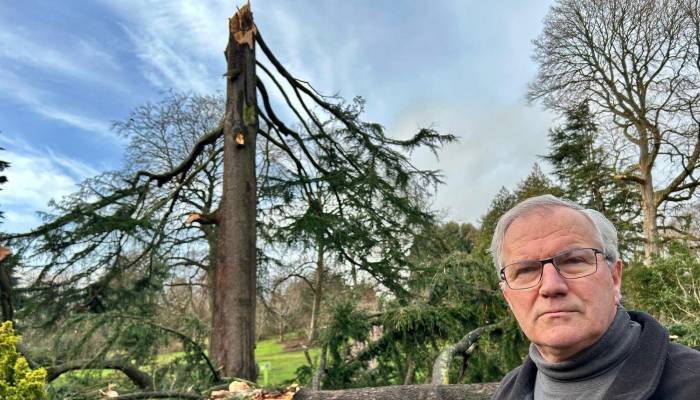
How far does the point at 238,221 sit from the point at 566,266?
177 inches

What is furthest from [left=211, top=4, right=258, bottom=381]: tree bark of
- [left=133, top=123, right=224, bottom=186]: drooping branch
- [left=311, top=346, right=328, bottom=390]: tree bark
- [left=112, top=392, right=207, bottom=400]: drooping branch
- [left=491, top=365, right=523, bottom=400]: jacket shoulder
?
[left=491, top=365, right=523, bottom=400]: jacket shoulder

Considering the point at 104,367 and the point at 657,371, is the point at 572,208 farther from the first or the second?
the point at 104,367

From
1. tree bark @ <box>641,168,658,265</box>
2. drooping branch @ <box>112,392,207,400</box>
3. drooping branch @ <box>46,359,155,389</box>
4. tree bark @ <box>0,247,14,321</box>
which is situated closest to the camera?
drooping branch @ <box>112,392,207,400</box>

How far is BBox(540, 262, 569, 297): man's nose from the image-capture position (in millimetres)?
1402

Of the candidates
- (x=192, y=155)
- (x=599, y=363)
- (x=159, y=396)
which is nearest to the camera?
(x=599, y=363)

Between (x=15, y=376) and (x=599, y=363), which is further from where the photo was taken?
(x=15, y=376)

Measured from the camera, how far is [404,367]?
455cm

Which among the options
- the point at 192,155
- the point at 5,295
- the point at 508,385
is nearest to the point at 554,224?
the point at 508,385

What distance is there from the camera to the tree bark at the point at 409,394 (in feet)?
9.11

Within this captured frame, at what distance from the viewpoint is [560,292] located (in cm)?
141

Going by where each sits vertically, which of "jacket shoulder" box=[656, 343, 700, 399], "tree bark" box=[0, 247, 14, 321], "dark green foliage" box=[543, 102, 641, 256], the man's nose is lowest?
"jacket shoulder" box=[656, 343, 700, 399]

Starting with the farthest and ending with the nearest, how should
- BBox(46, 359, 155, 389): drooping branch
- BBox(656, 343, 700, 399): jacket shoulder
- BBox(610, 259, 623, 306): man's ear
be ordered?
BBox(46, 359, 155, 389): drooping branch < BBox(610, 259, 623, 306): man's ear < BBox(656, 343, 700, 399): jacket shoulder

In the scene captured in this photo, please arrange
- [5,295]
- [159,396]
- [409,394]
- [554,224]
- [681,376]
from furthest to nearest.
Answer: [5,295] → [159,396] → [409,394] → [554,224] → [681,376]

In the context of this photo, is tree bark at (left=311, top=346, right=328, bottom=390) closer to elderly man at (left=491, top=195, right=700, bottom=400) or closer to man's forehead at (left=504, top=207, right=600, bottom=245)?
elderly man at (left=491, top=195, right=700, bottom=400)
